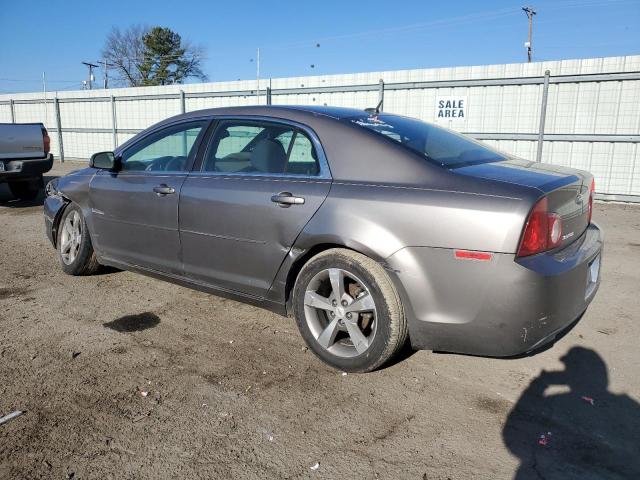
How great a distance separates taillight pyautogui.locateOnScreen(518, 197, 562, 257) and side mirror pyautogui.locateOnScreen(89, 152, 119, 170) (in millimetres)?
3333

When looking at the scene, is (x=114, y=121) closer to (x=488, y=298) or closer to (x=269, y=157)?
(x=269, y=157)

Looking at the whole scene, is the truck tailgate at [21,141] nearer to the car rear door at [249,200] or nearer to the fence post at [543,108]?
the car rear door at [249,200]

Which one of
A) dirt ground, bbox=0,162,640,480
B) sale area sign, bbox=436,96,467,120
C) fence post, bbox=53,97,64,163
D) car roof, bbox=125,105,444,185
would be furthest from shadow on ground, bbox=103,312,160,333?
fence post, bbox=53,97,64,163

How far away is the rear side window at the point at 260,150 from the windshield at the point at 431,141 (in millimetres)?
384

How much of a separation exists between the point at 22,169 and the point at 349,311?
A: 7857 mm

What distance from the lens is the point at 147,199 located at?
406 cm

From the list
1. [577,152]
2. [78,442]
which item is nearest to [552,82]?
[577,152]

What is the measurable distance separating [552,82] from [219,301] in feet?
29.0

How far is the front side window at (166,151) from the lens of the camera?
404 centimetres

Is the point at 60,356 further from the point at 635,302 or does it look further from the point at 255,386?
the point at 635,302

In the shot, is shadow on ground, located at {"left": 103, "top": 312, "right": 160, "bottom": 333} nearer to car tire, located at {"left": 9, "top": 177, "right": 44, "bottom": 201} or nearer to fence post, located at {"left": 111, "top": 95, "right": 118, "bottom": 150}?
car tire, located at {"left": 9, "top": 177, "right": 44, "bottom": 201}

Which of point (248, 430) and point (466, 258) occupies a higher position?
point (466, 258)

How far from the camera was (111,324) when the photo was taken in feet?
12.8

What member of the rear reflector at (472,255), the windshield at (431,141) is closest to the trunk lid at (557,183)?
the windshield at (431,141)
